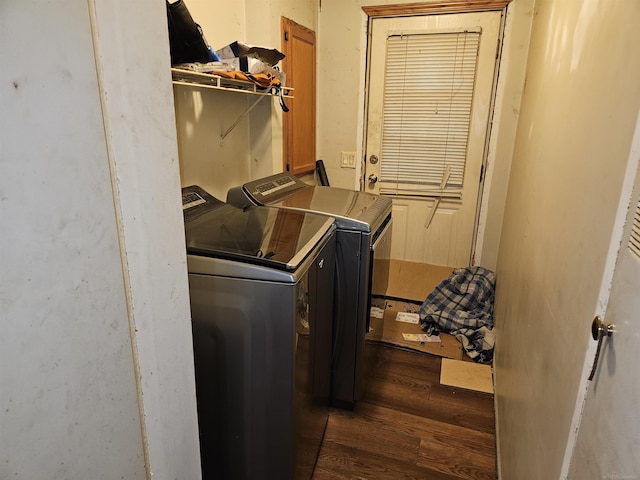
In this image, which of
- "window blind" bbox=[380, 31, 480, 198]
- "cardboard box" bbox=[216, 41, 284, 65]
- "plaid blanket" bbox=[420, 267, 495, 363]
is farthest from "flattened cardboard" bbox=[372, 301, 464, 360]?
"cardboard box" bbox=[216, 41, 284, 65]

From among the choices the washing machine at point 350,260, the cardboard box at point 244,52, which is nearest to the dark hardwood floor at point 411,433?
the washing machine at point 350,260

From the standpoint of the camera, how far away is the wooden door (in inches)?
108

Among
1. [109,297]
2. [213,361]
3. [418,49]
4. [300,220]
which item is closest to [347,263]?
[300,220]

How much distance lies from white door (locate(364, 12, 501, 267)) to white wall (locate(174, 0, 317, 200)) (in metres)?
0.77

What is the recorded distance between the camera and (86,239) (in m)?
0.65

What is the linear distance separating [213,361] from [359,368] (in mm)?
929

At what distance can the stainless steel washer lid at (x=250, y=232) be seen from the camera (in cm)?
133

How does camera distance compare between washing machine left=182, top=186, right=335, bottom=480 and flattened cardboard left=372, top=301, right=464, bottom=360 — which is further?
flattened cardboard left=372, top=301, right=464, bottom=360

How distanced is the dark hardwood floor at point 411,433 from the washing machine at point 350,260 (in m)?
0.16

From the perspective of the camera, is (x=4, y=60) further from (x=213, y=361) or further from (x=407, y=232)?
(x=407, y=232)

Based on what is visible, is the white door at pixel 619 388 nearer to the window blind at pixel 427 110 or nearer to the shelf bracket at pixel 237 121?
the shelf bracket at pixel 237 121

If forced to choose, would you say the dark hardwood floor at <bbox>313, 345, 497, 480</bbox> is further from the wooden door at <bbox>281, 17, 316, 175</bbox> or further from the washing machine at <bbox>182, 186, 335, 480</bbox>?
the wooden door at <bbox>281, 17, 316, 175</bbox>

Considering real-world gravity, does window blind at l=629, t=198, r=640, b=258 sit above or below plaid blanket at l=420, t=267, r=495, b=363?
above

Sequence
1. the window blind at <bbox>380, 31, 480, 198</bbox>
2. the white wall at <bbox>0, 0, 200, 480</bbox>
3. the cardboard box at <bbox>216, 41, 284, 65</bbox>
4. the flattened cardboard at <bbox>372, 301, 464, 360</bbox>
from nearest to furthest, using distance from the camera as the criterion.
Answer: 1. the white wall at <bbox>0, 0, 200, 480</bbox>
2. the cardboard box at <bbox>216, 41, 284, 65</bbox>
3. the flattened cardboard at <bbox>372, 301, 464, 360</bbox>
4. the window blind at <bbox>380, 31, 480, 198</bbox>
